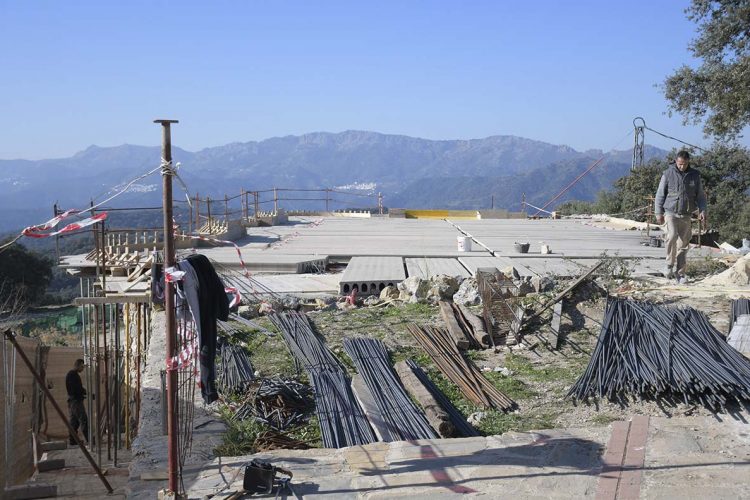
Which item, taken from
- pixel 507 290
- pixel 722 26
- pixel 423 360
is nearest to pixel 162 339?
pixel 423 360

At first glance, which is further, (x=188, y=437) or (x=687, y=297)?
(x=687, y=297)

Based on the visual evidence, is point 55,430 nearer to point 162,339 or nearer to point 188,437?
point 162,339

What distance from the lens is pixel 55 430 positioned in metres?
11.4

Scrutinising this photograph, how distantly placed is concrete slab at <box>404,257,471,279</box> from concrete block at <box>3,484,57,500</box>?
7.38 meters

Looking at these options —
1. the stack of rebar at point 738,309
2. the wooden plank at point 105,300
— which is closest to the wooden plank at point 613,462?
the stack of rebar at point 738,309

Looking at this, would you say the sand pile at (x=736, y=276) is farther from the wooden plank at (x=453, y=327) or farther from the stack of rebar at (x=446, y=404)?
the stack of rebar at (x=446, y=404)

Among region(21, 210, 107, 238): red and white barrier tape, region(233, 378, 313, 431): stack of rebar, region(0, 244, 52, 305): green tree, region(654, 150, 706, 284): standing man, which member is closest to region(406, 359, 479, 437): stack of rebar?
region(233, 378, 313, 431): stack of rebar

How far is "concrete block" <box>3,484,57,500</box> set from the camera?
632 centimetres

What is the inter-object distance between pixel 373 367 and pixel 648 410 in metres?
2.73

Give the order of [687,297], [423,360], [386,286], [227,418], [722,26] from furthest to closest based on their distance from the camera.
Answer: [722,26]
[386,286]
[687,297]
[423,360]
[227,418]

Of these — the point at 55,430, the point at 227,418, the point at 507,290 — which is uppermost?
the point at 507,290

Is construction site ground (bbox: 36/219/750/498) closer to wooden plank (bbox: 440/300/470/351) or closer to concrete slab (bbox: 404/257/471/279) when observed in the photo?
wooden plank (bbox: 440/300/470/351)

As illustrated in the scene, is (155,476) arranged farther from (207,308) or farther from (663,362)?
(663,362)

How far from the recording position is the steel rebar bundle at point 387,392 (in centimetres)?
616
